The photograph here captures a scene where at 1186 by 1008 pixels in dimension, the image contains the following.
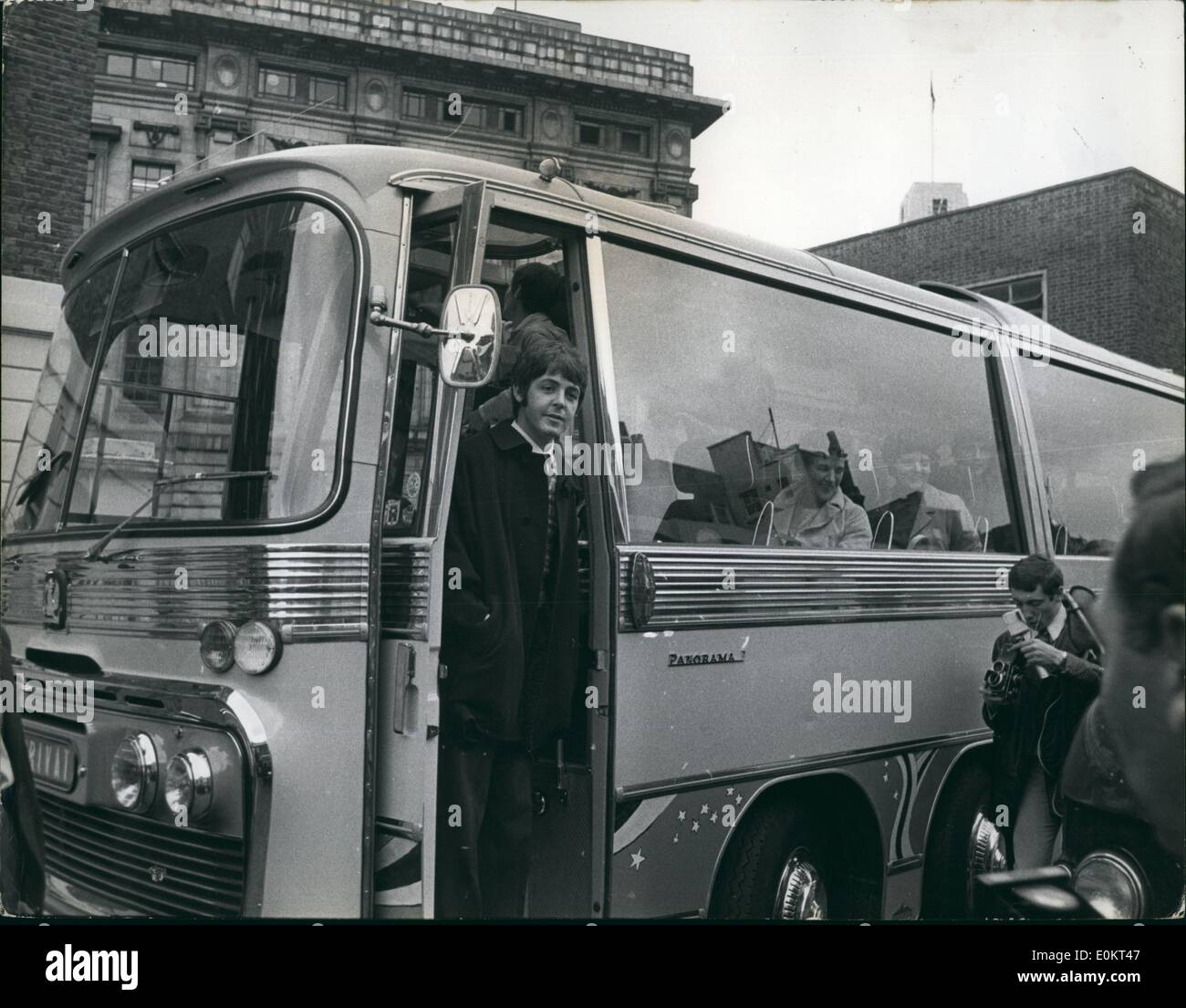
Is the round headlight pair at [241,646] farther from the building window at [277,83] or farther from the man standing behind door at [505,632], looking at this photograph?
the building window at [277,83]

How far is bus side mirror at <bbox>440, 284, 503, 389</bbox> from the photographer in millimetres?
2650

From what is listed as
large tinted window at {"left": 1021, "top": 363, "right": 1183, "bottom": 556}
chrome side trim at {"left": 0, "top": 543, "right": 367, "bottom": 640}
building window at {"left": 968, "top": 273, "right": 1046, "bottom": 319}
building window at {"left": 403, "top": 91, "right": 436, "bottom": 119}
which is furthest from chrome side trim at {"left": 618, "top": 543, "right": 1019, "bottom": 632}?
building window at {"left": 403, "top": 91, "right": 436, "bottom": 119}

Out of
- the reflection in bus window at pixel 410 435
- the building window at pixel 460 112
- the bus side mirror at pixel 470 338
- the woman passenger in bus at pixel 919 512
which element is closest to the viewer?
the bus side mirror at pixel 470 338

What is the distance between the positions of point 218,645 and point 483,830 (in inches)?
33.8

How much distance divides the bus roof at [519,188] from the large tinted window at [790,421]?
119mm

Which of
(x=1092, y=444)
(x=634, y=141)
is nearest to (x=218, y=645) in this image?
(x=634, y=141)

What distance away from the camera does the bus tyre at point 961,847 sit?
11.1ft

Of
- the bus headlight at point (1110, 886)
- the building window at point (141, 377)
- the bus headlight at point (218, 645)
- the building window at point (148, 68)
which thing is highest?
the building window at point (148, 68)

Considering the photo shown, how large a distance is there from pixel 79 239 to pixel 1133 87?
10.7 feet

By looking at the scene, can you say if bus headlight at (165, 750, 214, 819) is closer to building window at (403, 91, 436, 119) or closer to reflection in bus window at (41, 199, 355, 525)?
reflection in bus window at (41, 199, 355, 525)

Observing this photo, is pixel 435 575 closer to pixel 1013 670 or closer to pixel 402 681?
pixel 402 681

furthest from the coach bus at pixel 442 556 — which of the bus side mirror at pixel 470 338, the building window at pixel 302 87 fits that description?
the building window at pixel 302 87
